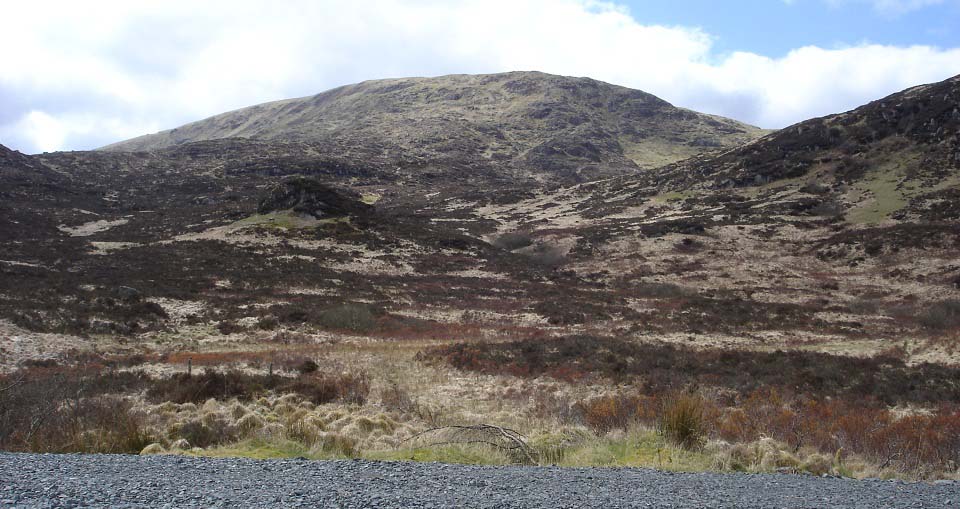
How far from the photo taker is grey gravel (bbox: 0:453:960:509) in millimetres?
4574

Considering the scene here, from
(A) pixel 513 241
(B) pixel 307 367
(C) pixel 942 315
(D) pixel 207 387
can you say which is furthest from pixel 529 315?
(A) pixel 513 241

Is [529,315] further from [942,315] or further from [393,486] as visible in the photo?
[393,486]

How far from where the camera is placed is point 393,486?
16.8 ft

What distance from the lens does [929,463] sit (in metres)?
7.18

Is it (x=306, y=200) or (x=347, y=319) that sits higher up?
(x=306, y=200)

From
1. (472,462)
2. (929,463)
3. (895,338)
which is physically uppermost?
(472,462)

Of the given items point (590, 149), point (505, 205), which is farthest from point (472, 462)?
point (590, 149)

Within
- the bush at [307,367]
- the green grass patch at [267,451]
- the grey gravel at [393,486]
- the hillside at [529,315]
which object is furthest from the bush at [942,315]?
the green grass patch at [267,451]

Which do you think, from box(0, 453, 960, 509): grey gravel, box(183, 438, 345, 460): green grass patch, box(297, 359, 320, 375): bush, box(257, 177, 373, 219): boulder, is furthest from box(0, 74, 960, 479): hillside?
box(0, 453, 960, 509): grey gravel

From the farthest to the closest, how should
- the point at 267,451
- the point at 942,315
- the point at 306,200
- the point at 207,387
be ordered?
1. the point at 306,200
2. the point at 942,315
3. the point at 207,387
4. the point at 267,451

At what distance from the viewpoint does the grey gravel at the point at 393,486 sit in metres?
4.57

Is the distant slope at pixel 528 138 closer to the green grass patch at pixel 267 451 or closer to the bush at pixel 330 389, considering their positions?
the bush at pixel 330 389

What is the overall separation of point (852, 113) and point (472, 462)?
97578 millimetres

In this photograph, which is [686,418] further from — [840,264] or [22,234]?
[22,234]
